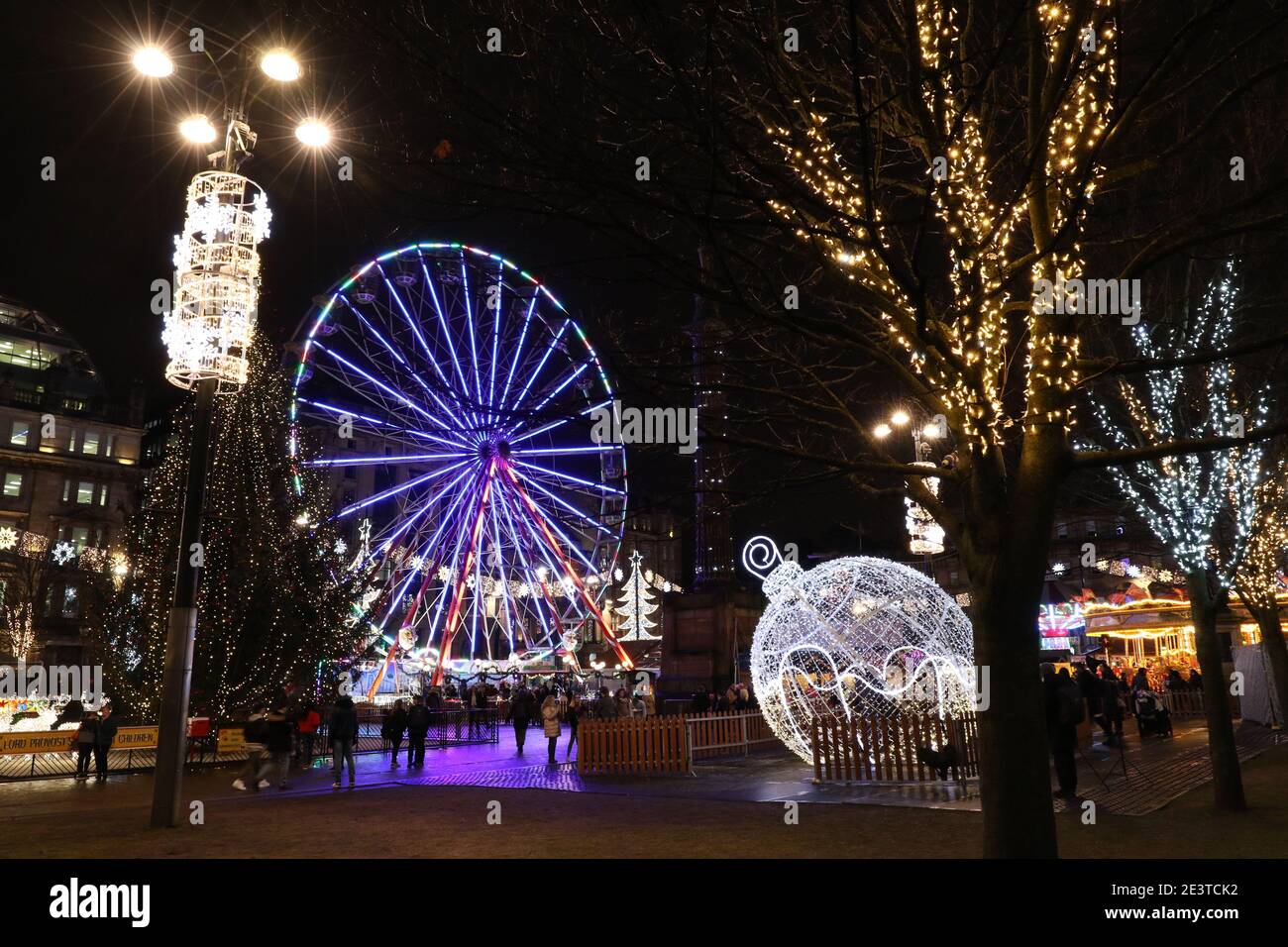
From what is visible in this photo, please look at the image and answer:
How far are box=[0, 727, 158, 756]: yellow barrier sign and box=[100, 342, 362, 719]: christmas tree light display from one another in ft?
4.34

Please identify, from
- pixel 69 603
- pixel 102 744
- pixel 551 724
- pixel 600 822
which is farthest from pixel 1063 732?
pixel 69 603

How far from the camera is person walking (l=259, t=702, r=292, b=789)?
15328mm

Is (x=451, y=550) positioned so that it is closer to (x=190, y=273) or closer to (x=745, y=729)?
(x=745, y=729)

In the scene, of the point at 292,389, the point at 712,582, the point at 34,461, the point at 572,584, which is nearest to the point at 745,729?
the point at 572,584

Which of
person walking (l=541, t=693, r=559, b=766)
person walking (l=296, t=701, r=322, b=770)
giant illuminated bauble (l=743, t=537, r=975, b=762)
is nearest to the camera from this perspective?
giant illuminated bauble (l=743, t=537, r=975, b=762)

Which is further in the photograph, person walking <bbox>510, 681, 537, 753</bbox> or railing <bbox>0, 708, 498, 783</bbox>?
person walking <bbox>510, 681, 537, 753</bbox>

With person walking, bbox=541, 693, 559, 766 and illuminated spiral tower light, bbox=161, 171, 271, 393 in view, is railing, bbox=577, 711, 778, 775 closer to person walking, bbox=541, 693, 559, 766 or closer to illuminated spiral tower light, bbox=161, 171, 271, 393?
person walking, bbox=541, 693, 559, 766

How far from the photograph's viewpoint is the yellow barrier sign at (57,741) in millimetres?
19656

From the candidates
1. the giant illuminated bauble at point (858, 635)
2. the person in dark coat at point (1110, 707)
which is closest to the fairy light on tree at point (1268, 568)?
the person in dark coat at point (1110, 707)

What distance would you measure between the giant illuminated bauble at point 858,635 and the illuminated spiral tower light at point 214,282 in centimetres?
967

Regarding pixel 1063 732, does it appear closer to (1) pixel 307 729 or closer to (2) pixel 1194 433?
(2) pixel 1194 433

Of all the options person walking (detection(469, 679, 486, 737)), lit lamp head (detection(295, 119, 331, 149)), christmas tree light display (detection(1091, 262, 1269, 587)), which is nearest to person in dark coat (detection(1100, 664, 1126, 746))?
christmas tree light display (detection(1091, 262, 1269, 587))

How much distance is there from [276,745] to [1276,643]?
19.0 meters

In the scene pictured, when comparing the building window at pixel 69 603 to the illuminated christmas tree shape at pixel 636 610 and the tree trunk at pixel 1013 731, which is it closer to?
the illuminated christmas tree shape at pixel 636 610
